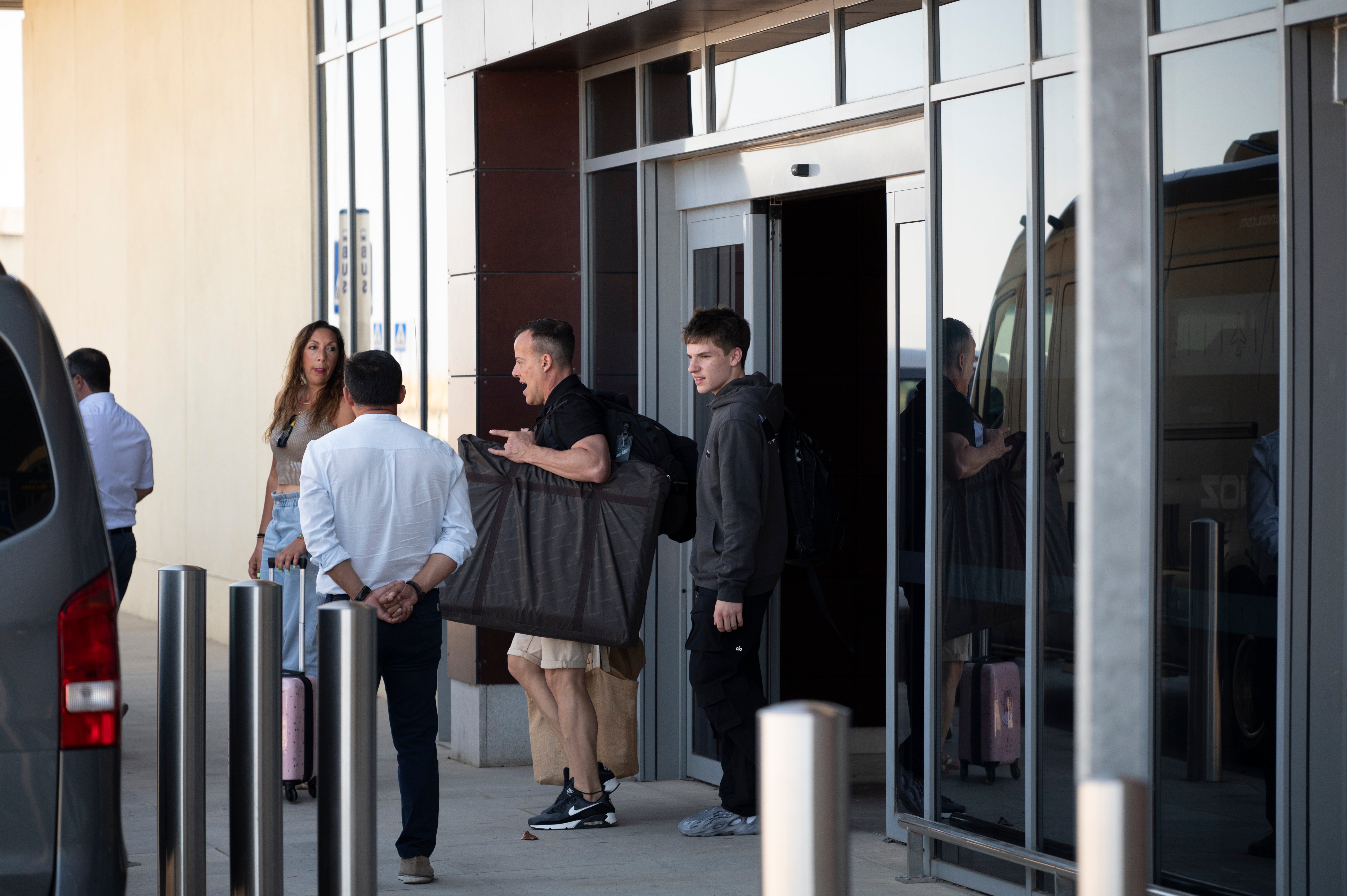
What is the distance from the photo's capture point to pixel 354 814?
370 cm

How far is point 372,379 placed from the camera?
5.65 metres

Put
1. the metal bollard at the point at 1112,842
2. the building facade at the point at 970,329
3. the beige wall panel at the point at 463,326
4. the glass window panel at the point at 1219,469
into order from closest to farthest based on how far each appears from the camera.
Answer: the metal bollard at the point at 1112,842, the building facade at the point at 970,329, the glass window panel at the point at 1219,469, the beige wall panel at the point at 463,326

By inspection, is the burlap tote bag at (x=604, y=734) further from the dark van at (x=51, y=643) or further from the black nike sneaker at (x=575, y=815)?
the dark van at (x=51, y=643)

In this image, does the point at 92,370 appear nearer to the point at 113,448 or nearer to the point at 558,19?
the point at 113,448

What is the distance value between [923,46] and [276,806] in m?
3.52

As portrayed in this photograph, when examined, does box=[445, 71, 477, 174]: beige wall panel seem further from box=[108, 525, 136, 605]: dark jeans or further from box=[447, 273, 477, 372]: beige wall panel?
box=[108, 525, 136, 605]: dark jeans

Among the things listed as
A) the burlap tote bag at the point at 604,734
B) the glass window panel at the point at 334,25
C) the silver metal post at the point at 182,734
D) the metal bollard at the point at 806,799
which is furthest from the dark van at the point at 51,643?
the glass window panel at the point at 334,25

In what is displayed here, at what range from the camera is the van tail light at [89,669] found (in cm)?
383

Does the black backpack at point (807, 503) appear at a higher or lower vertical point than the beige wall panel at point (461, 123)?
lower

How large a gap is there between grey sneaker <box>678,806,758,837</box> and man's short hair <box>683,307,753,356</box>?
73.6 inches

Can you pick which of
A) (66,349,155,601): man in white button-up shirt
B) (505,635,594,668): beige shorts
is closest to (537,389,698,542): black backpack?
(505,635,594,668): beige shorts

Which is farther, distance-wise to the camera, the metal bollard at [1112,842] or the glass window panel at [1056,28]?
the glass window panel at [1056,28]

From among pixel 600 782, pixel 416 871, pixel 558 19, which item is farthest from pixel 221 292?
pixel 416 871

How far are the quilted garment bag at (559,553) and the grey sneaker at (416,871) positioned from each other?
1.11 meters
